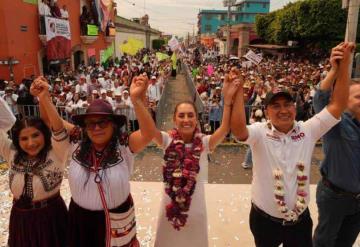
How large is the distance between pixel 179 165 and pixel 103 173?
0.58 meters

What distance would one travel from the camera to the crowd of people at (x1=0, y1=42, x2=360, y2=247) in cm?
221

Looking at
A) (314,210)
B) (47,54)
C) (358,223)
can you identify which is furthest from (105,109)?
(47,54)

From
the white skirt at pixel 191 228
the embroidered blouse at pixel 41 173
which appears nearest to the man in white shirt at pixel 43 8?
the embroidered blouse at pixel 41 173

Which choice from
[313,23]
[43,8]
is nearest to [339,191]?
[43,8]

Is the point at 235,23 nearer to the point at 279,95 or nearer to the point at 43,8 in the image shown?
the point at 43,8

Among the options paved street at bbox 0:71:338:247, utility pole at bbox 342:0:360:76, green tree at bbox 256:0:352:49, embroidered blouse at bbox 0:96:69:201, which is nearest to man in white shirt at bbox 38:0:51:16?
paved street at bbox 0:71:338:247

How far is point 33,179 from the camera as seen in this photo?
7.56ft

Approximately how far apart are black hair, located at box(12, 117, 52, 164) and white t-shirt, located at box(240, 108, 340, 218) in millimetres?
1430

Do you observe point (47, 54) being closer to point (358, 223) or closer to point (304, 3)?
point (358, 223)

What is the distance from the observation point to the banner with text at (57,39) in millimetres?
14148

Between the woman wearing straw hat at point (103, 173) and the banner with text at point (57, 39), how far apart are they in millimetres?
13201

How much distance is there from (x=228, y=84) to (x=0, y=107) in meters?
1.74

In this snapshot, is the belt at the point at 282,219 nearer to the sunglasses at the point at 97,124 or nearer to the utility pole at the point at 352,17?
the sunglasses at the point at 97,124

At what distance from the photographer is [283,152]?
2.27 m
